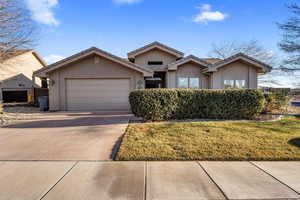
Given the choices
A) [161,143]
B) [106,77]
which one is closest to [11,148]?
[161,143]

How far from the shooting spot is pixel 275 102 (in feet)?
33.3

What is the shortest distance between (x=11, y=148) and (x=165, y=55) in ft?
42.4

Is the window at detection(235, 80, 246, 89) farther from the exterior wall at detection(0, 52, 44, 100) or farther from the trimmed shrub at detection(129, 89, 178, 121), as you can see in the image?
the exterior wall at detection(0, 52, 44, 100)

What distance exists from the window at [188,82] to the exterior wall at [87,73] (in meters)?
3.90

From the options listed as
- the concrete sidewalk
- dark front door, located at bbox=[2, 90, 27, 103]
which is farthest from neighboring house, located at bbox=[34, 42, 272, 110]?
dark front door, located at bbox=[2, 90, 27, 103]

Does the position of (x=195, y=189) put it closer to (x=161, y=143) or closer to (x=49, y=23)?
(x=161, y=143)

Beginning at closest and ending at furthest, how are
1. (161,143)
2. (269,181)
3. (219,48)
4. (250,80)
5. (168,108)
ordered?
1. (269,181)
2. (161,143)
3. (168,108)
4. (250,80)
5. (219,48)

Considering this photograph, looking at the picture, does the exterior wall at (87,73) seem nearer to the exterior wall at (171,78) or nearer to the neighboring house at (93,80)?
the neighboring house at (93,80)

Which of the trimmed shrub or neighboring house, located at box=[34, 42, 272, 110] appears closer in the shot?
the trimmed shrub

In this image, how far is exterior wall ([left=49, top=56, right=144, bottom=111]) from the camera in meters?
11.0

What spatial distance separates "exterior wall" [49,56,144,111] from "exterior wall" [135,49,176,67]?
3938 mm

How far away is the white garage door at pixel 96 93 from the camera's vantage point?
11.1m

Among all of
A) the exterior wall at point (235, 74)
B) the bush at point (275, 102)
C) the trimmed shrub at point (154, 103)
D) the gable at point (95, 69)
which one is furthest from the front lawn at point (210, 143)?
the exterior wall at point (235, 74)

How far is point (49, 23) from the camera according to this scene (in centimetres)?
1345
